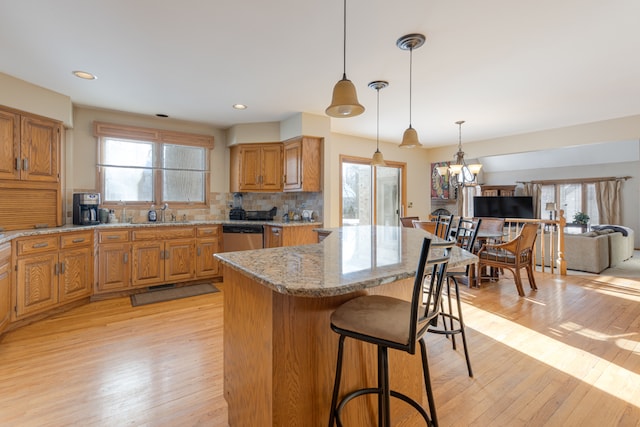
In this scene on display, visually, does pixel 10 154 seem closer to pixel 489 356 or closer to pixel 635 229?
pixel 489 356

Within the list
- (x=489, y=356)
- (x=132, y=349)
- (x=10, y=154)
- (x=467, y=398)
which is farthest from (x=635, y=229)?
(x=10, y=154)

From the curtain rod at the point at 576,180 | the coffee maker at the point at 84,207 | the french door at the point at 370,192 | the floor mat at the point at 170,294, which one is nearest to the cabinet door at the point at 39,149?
the coffee maker at the point at 84,207

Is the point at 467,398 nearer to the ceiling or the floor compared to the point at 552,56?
nearer to the floor

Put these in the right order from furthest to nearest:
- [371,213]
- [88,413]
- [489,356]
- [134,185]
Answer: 1. [371,213]
2. [134,185]
3. [489,356]
4. [88,413]

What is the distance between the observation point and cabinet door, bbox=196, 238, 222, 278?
429 centimetres

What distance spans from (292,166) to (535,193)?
9122 millimetres

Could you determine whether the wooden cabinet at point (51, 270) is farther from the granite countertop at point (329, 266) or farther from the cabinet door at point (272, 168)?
the granite countertop at point (329, 266)

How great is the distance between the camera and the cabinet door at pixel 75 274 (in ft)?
10.5

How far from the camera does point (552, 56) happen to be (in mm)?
2639

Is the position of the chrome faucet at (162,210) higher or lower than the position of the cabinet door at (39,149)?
lower

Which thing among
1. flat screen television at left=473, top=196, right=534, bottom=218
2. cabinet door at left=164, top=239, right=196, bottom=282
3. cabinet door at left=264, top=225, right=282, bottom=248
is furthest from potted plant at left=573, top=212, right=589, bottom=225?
cabinet door at left=164, top=239, right=196, bottom=282

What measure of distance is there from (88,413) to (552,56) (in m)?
4.26

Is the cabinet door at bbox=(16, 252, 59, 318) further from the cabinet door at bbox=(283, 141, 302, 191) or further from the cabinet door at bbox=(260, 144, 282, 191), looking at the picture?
the cabinet door at bbox=(283, 141, 302, 191)

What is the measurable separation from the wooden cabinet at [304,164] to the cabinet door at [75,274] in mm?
2672
